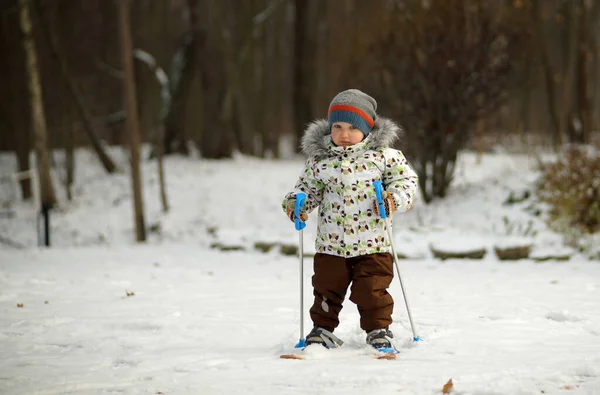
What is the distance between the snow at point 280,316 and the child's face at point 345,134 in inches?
53.2

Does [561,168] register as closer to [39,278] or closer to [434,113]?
[434,113]

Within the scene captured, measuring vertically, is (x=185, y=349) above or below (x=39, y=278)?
above

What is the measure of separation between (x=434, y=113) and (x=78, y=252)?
255 inches

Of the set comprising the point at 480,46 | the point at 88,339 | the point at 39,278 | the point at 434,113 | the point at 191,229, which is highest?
the point at 480,46

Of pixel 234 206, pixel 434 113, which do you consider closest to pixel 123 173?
pixel 234 206

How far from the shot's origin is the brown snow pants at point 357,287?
405cm

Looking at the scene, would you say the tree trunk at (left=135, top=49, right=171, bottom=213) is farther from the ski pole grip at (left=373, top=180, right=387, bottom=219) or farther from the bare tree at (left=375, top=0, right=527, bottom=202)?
the ski pole grip at (left=373, top=180, right=387, bottom=219)

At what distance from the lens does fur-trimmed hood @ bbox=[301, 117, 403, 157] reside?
4.22 meters

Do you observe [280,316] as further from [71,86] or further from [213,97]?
[71,86]

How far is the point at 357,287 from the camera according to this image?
4074mm

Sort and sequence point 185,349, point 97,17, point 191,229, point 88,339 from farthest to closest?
1. point 97,17
2. point 191,229
3. point 88,339
4. point 185,349

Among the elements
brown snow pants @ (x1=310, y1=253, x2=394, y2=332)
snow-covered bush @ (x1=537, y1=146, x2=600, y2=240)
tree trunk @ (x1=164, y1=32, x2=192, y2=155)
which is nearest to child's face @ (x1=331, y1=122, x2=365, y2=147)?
brown snow pants @ (x1=310, y1=253, x2=394, y2=332)

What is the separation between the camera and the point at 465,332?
4496 mm

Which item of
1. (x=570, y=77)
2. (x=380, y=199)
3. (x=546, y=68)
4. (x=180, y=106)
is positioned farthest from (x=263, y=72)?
(x=380, y=199)
